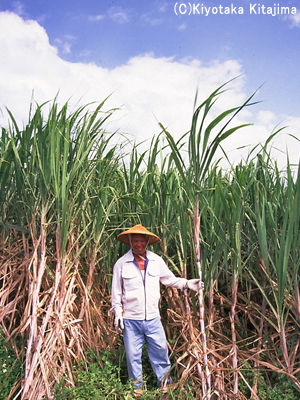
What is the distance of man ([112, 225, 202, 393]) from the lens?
107 inches

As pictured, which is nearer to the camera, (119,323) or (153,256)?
(119,323)

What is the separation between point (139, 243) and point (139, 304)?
17.4 inches

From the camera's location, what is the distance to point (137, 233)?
2.79 meters

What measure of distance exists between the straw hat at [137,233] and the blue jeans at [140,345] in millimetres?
590

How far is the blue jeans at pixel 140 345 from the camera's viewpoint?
106 inches

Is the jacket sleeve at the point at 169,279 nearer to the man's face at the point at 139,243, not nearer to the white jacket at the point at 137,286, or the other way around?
the white jacket at the point at 137,286

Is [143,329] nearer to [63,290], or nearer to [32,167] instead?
[63,290]

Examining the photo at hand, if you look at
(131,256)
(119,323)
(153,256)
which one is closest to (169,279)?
(153,256)

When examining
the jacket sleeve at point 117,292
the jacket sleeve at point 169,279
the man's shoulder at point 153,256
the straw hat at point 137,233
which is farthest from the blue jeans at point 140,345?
the straw hat at point 137,233

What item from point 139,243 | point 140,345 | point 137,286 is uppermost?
point 139,243

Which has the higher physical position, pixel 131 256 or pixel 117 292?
pixel 131 256

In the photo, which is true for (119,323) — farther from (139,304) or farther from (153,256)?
(153,256)

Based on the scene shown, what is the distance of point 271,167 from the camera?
2.99 m

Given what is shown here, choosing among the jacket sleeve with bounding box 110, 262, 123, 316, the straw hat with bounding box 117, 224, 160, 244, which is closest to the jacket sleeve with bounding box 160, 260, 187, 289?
the straw hat with bounding box 117, 224, 160, 244
